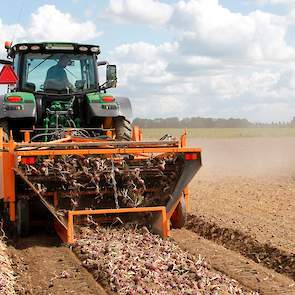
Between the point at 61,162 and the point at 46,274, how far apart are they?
Answer: 5.56 feet

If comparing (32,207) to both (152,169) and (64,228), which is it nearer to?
(64,228)

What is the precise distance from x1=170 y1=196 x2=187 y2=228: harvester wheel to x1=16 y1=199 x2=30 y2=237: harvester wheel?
1929 mm

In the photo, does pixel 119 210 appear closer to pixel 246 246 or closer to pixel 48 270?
pixel 48 270

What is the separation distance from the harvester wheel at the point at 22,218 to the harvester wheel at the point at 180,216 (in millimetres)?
1929

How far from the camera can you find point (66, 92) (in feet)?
28.9

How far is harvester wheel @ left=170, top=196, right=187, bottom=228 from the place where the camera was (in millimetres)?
7820

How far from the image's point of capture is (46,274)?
5.73 metres

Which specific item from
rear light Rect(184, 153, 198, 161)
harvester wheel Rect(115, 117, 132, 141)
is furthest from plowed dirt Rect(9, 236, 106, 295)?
harvester wheel Rect(115, 117, 132, 141)

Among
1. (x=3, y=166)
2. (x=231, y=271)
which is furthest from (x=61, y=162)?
(x=231, y=271)

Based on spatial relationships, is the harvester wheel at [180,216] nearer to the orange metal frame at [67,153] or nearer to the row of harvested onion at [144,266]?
the orange metal frame at [67,153]

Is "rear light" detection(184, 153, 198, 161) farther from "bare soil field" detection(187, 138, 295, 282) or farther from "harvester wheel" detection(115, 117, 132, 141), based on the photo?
"harvester wheel" detection(115, 117, 132, 141)

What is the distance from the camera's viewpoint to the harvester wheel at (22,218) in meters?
7.13

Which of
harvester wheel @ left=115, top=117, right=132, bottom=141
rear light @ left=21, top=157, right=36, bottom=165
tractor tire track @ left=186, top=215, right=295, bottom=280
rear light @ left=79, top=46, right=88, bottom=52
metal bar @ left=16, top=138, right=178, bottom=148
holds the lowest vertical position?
tractor tire track @ left=186, top=215, right=295, bottom=280

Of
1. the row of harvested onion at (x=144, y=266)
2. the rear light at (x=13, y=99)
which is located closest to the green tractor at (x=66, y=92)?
the rear light at (x=13, y=99)
